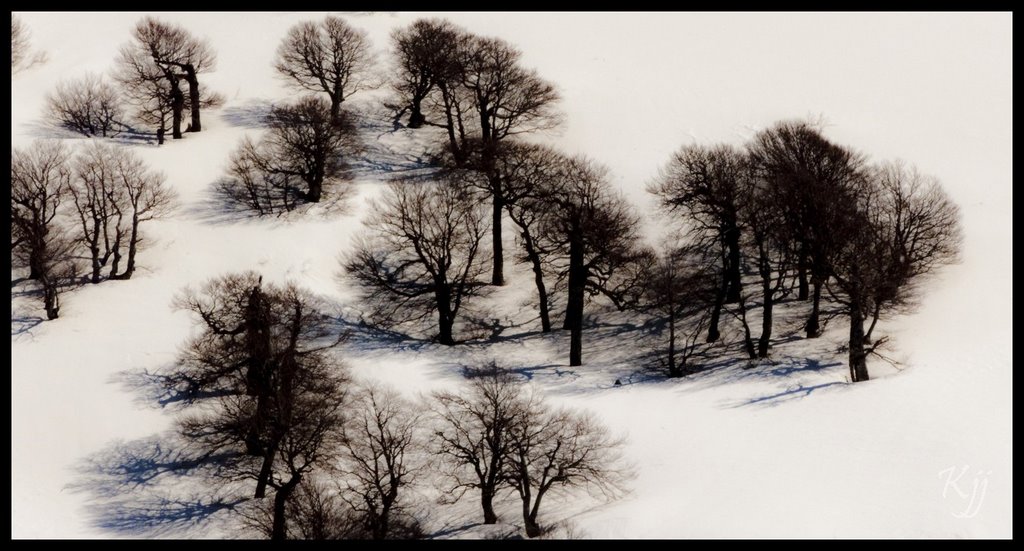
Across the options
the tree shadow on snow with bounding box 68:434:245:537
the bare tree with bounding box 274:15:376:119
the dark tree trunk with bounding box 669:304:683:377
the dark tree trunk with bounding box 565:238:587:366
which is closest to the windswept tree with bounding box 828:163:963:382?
the dark tree trunk with bounding box 669:304:683:377

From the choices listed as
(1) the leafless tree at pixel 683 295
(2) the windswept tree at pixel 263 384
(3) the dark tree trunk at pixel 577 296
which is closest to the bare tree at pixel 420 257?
(2) the windswept tree at pixel 263 384

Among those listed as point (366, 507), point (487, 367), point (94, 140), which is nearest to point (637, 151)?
point (487, 367)

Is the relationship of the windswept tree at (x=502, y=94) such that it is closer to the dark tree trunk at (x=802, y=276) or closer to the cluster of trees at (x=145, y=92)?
the dark tree trunk at (x=802, y=276)

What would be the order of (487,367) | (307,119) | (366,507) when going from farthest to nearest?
1. (307,119)
2. (487,367)
3. (366,507)

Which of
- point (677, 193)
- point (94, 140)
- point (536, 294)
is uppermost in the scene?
point (94, 140)

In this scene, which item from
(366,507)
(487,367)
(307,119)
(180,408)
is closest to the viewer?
(366,507)

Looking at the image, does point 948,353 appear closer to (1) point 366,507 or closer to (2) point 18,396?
(1) point 366,507

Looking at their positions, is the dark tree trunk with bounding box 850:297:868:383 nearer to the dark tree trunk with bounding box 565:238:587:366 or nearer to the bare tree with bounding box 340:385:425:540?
the dark tree trunk with bounding box 565:238:587:366

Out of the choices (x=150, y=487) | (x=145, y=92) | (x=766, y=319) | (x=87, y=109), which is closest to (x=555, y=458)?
(x=766, y=319)
